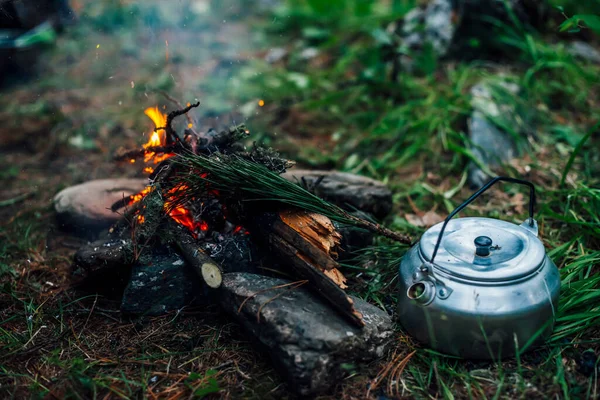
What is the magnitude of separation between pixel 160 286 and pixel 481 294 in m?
1.53

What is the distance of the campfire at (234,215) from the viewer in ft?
7.82

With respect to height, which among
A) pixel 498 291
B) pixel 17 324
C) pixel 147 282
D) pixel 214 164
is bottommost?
pixel 17 324

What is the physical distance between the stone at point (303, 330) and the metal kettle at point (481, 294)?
0.23m

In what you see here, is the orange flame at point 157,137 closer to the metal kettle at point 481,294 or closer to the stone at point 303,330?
the stone at point 303,330

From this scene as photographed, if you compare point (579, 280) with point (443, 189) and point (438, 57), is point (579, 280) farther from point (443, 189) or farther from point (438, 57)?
point (438, 57)

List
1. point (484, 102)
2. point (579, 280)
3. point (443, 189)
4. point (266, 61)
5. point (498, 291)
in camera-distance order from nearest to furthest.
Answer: point (498, 291), point (579, 280), point (443, 189), point (484, 102), point (266, 61)

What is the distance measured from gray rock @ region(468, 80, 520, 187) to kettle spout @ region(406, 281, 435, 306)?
1.70 metres

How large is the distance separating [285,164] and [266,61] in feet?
12.5

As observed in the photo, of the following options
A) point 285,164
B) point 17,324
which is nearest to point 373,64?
point 285,164

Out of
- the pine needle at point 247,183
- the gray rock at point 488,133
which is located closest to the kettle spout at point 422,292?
the pine needle at point 247,183

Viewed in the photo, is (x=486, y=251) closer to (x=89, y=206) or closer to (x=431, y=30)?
(x=89, y=206)

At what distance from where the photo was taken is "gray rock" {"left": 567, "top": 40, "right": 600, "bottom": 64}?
4.84 meters

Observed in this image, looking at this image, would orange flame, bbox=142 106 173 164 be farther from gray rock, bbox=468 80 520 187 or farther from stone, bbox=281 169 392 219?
gray rock, bbox=468 80 520 187

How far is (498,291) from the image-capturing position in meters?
2.02
